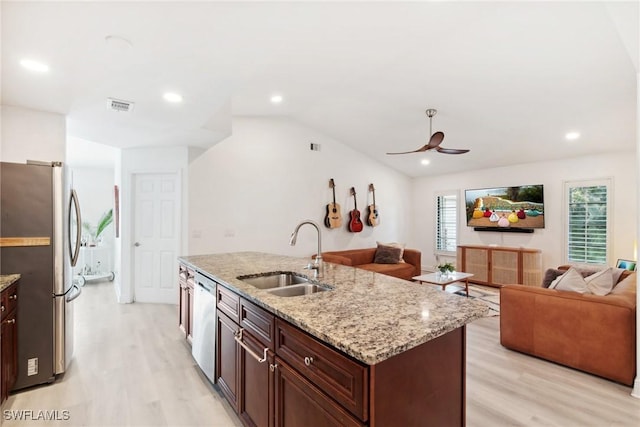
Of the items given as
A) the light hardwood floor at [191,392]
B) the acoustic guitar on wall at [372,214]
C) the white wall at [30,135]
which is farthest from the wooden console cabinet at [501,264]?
the white wall at [30,135]

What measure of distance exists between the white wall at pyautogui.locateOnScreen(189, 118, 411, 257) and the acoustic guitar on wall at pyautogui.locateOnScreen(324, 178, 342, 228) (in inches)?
3.9

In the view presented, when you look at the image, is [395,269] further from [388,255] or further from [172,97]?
[172,97]

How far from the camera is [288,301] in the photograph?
1.66m

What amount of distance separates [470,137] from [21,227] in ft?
18.7

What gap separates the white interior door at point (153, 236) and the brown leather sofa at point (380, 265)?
8.27 ft

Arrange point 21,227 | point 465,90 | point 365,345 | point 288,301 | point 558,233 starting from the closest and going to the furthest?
1. point 365,345
2. point 288,301
3. point 21,227
4. point 465,90
5. point 558,233

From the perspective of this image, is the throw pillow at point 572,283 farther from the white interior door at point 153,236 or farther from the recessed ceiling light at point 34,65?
the white interior door at point 153,236

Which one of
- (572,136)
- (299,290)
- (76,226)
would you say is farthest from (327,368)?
(572,136)

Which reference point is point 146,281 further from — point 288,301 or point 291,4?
point 291,4

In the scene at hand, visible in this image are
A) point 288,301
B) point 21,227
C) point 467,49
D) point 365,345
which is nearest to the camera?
point 365,345

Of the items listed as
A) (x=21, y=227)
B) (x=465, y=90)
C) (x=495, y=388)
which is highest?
(x=465, y=90)

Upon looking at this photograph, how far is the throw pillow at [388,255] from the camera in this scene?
6170 millimetres

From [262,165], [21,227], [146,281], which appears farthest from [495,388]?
[146,281]

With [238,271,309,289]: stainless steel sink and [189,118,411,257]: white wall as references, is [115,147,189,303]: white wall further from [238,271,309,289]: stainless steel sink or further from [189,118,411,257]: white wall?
[238,271,309,289]: stainless steel sink
